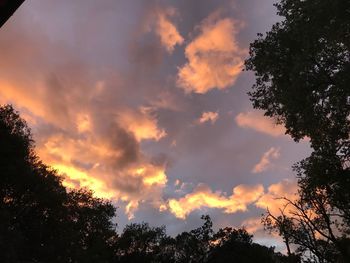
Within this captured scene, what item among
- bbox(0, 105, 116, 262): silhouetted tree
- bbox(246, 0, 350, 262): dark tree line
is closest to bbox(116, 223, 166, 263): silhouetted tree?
bbox(0, 105, 116, 262): silhouetted tree

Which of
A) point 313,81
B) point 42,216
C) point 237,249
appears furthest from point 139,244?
point 313,81

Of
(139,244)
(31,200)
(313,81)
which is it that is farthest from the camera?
(139,244)

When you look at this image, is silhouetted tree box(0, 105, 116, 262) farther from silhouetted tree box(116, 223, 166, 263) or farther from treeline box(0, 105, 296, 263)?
silhouetted tree box(116, 223, 166, 263)

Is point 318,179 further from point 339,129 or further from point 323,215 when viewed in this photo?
point 323,215

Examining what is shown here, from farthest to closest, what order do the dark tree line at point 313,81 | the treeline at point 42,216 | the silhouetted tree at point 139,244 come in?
the silhouetted tree at point 139,244, the treeline at point 42,216, the dark tree line at point 313,81

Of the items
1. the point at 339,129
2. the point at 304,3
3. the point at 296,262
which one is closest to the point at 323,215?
the point at 339,129

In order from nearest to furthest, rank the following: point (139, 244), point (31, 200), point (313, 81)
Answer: point (313, 81)
point (31, 200)
point (139, 244)

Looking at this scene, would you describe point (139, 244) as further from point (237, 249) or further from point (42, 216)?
point (42, 216)

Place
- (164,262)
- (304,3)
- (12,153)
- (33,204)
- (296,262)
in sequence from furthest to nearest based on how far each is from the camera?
(164,262)
(33,204)
(12,153)
(296,262)
(304,3)

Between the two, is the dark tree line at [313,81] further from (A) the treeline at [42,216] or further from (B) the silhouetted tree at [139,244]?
(B) the silhouetted tree at [139,244]

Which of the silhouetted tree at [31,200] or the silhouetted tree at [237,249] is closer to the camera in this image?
the silhouetted tree at [31,200]

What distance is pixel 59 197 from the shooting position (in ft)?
176

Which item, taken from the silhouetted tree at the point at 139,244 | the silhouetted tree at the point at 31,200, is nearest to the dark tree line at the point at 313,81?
the silhouetted tree at the point at 31,200

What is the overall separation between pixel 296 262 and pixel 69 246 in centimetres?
3093
